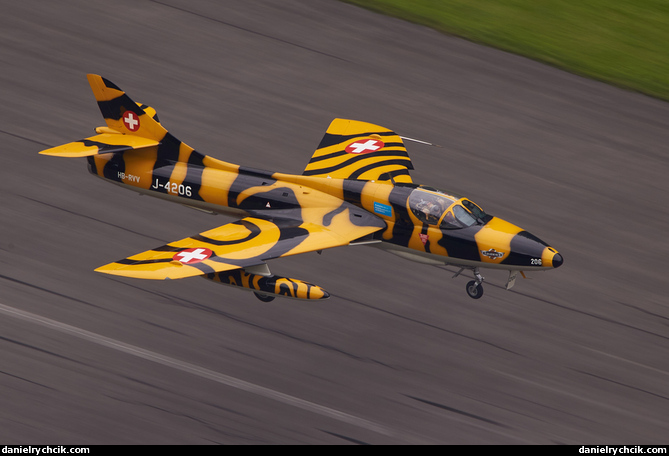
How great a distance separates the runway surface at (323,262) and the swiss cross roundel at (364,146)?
81.1 inches

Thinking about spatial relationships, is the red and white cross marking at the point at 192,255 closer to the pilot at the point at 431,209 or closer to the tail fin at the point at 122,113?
the tail fin at the point at 122,113

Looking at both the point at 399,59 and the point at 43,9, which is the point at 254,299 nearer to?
the point at 399,59

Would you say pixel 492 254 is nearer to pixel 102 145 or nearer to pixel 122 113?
pixel 102 145

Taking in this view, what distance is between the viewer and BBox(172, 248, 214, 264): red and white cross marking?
757 inches

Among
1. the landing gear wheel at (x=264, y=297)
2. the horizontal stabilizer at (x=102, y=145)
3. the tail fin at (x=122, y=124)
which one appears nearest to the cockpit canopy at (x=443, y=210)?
the landing gear wheel at (x=264, y=297)

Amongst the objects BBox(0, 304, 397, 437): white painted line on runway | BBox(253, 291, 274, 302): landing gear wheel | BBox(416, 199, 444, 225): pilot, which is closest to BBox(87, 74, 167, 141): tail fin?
BBox(253, 291, 274, 302): landing gear wheel

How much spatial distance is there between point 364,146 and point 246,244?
540 cm

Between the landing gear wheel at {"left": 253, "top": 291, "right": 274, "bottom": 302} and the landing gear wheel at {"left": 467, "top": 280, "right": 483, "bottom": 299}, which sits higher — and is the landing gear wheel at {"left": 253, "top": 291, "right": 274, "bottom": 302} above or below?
below

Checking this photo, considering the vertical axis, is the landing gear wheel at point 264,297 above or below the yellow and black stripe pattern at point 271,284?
below

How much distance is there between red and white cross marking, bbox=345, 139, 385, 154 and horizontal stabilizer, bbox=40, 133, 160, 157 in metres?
5.08

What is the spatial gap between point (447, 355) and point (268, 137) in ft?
31.4

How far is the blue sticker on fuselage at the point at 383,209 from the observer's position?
21.0 meters

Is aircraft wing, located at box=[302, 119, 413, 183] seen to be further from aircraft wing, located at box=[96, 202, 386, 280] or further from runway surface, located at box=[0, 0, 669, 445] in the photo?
aircraft wing, located at box=[96, 202, 386, 280]

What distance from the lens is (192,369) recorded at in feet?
63.0
